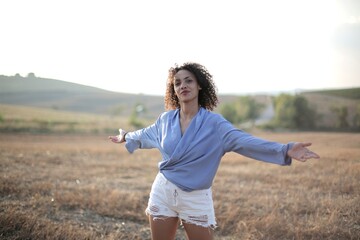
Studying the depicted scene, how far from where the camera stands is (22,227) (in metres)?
4.39

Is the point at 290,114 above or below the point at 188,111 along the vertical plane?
below

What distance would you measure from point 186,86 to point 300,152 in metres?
1.18

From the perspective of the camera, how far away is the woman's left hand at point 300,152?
95.7 inches

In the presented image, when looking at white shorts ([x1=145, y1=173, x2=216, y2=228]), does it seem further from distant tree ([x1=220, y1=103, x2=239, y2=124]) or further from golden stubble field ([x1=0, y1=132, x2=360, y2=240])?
distant tree ([x1=220, y1=103, x2=239, y2=124])

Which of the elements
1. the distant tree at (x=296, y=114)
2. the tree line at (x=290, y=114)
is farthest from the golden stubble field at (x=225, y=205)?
the distant tree at (x=296, y=114)

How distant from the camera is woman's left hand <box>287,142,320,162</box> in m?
2.43

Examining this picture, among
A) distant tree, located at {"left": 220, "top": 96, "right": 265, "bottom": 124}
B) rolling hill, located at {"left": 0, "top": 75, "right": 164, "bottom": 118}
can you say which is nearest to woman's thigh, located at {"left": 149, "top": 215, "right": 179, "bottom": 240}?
rolling hill, located at {"left": 0, "top": 75, "right": 164, "bottom": 118}

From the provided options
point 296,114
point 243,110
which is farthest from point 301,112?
point 243,110

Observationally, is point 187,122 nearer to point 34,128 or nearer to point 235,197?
point 235,197

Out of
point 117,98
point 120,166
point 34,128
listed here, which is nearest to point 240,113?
point 117,98

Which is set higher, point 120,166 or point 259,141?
point 259,141

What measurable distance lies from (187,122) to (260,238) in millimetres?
2512

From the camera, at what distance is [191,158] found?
2871mm

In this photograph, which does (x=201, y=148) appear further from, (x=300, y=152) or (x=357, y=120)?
(x=357, y=120)
